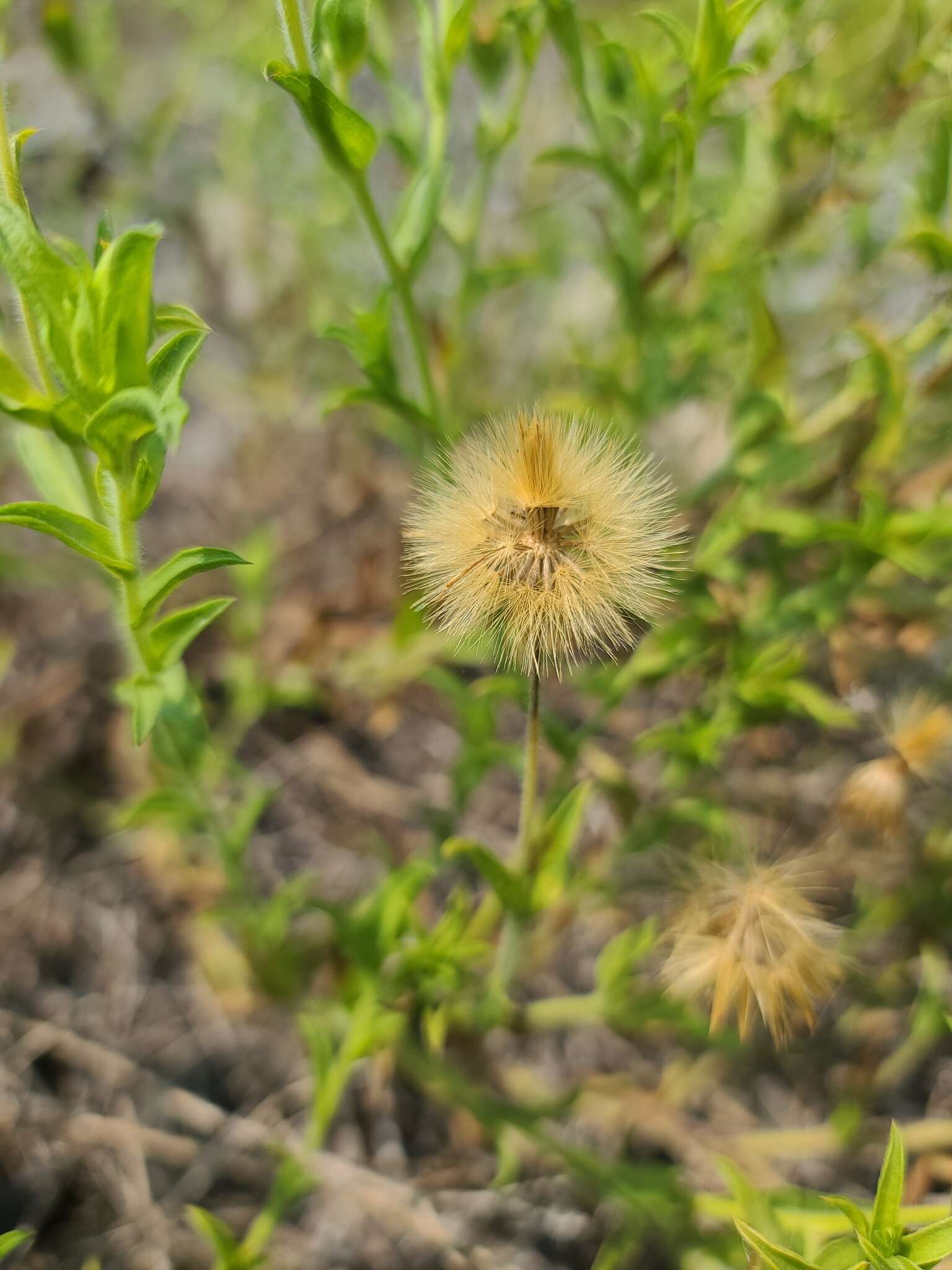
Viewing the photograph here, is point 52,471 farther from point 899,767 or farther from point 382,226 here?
point 899,767

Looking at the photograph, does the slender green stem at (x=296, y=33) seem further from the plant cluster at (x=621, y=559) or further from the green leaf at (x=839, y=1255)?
the green leaf at (x=839, y=1255)

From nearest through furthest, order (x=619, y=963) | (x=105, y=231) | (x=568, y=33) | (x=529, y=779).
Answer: (x=105, y=231) → (x=529, y=779) → (x=568, y=33) → (x=619, y=963)

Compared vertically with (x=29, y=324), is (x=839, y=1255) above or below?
below

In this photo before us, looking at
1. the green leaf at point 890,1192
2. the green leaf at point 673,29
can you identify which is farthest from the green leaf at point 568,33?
the green leaf at point 890,1192

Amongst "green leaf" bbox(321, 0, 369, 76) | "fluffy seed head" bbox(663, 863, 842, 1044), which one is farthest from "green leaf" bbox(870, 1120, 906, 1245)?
"green leaf" bbox(321, 0, 369, 76)

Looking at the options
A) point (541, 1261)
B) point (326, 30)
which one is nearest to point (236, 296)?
point (326, 30)

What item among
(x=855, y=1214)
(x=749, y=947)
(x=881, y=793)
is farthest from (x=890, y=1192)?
(x=881, y=793)

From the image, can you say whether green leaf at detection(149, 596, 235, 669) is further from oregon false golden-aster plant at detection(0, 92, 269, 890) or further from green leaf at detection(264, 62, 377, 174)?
green leaf at detection(264, 62, 377, 174)
